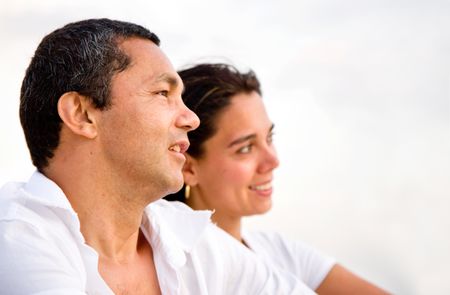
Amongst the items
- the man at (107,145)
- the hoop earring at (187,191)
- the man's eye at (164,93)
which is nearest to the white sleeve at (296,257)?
the hoop earring at (187,191)

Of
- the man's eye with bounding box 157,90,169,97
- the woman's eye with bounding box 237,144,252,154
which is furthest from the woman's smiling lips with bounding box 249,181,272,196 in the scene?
the man's eye with bounding box 157,90,169,97

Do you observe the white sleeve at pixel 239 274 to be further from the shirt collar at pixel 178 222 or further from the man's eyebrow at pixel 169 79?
the man's eyebrow at pixel 169 79

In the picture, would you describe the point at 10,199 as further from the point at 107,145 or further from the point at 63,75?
the point at 63,75

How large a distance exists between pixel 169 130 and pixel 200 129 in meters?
1.35

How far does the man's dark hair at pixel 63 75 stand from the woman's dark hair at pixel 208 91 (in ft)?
4.53

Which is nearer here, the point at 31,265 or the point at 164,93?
the point at 31,265

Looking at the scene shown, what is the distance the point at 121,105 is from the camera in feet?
9.36

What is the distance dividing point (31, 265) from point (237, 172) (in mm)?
2041

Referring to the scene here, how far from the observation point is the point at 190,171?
4.31 m

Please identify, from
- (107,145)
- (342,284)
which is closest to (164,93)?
(107,145)

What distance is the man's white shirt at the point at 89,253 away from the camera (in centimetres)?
236

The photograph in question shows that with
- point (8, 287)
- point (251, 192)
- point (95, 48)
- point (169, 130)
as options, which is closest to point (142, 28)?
point (95, 48)

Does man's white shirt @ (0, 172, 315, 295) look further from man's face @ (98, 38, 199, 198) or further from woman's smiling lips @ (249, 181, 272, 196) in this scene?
woman's smiling lips @ (249, 181, 272, 196)

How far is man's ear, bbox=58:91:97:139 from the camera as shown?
2799 mm
